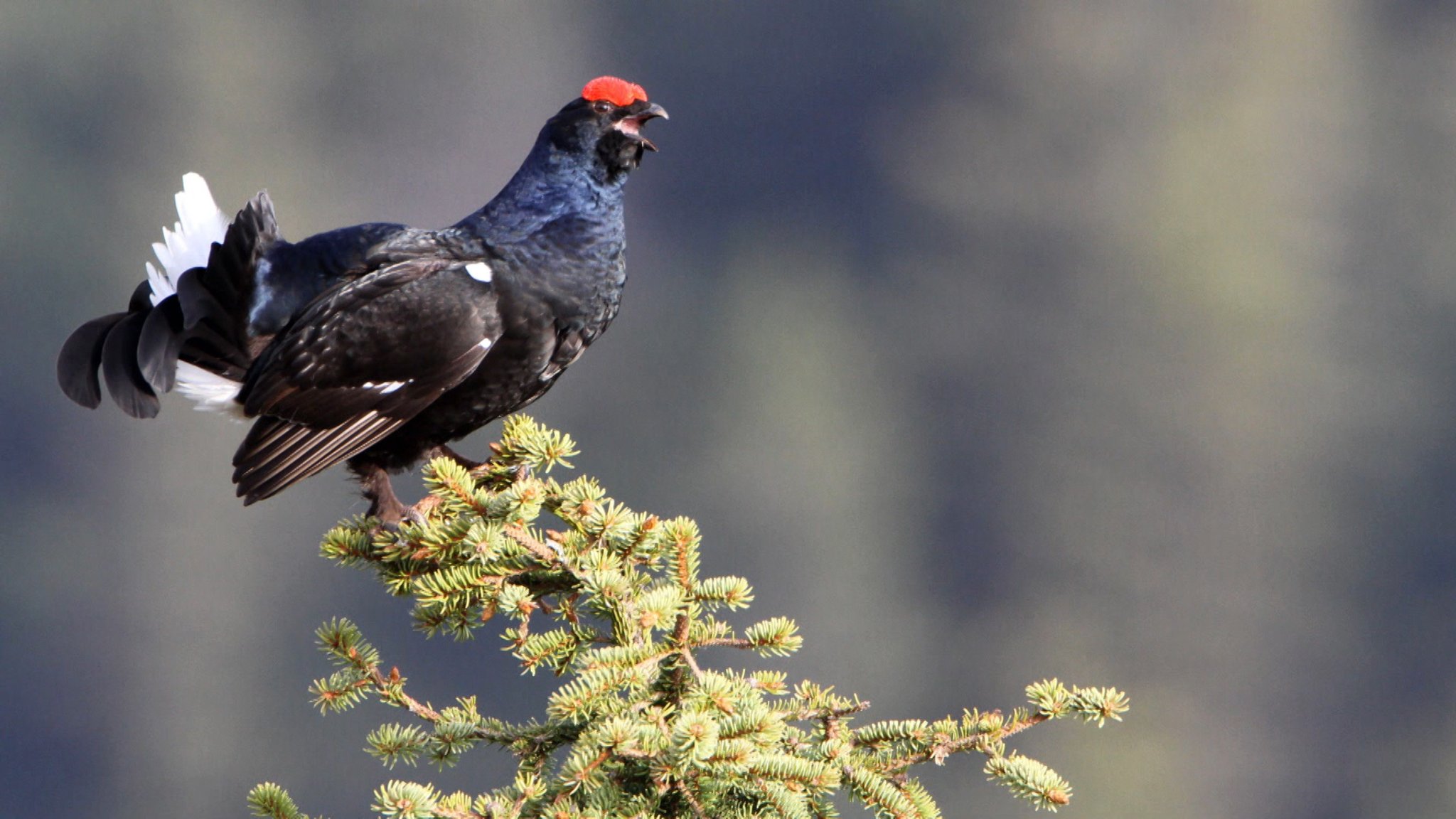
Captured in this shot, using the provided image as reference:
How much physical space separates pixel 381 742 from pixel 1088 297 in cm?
2250

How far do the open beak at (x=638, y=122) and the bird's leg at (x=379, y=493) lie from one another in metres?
0.80

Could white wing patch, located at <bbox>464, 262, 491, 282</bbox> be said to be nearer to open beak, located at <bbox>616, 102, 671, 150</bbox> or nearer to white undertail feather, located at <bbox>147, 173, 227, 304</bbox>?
open beak, located at <bbox>616, 102, 671, 150</bbox>

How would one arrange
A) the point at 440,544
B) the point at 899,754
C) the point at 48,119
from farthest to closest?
1. the point at 48,119
2. the point at 440,544
3. the point at 899,754

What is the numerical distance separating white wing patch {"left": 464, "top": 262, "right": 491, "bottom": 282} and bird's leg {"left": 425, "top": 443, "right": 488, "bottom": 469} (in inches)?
12.8

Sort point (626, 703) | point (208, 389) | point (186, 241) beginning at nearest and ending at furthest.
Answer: point (626, 703) → point (208, 389) → point (186, 241)

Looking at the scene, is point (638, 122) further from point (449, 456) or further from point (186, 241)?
point (186, 241)

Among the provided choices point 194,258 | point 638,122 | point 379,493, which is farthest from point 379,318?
point 638,122

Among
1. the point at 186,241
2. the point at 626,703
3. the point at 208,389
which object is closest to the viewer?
the point at 626,703

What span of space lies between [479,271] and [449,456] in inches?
16.7

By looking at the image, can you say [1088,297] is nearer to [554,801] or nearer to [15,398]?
[15,398]

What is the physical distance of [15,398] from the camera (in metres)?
21.2

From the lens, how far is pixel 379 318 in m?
2.57

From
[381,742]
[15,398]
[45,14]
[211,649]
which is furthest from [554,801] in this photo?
[45,14]

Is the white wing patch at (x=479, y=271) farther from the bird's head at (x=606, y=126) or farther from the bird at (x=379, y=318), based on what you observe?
the bird's head at (x=606, y=126)
